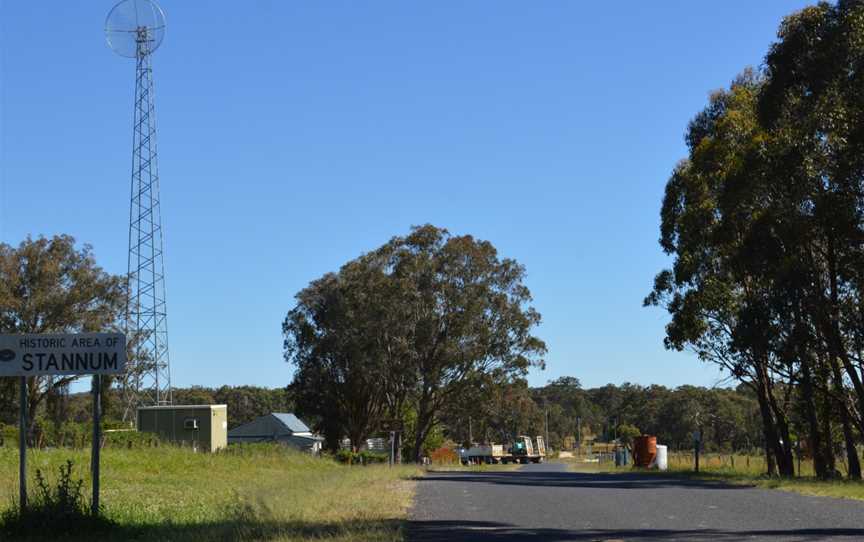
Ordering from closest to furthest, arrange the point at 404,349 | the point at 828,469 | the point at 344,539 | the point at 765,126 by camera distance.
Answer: the point at 344,539, the point at 765,126, the point at 828,469, the point at 404,349

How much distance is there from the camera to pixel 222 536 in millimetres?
12617

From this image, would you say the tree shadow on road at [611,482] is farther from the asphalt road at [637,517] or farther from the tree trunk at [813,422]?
the tree trunk at [813,422]

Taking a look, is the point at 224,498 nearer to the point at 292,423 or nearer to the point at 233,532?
the point at 233,532

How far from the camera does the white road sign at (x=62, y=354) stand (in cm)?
1291

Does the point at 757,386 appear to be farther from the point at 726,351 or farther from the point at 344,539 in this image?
the point at 344,539

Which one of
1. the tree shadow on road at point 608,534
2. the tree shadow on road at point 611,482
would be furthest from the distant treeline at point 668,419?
the tree shadow on road at point 608,534

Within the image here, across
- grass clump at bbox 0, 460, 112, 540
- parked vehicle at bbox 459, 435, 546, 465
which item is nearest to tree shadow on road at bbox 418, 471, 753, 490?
grass clump at bbox 0, 460, 112, 540

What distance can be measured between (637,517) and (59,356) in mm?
8620

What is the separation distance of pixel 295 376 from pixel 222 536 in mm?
53643

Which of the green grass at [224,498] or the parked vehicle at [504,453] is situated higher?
the green grass at [224,498]

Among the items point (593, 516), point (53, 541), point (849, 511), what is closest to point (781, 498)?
point (849, 511)

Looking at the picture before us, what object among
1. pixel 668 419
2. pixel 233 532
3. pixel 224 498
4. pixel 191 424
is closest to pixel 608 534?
pixel 233 532

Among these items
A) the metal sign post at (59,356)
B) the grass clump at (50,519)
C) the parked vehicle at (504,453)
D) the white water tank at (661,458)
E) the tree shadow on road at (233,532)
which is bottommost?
the parked vehicle at (504,453)

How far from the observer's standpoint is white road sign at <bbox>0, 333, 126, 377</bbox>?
12.9 m
